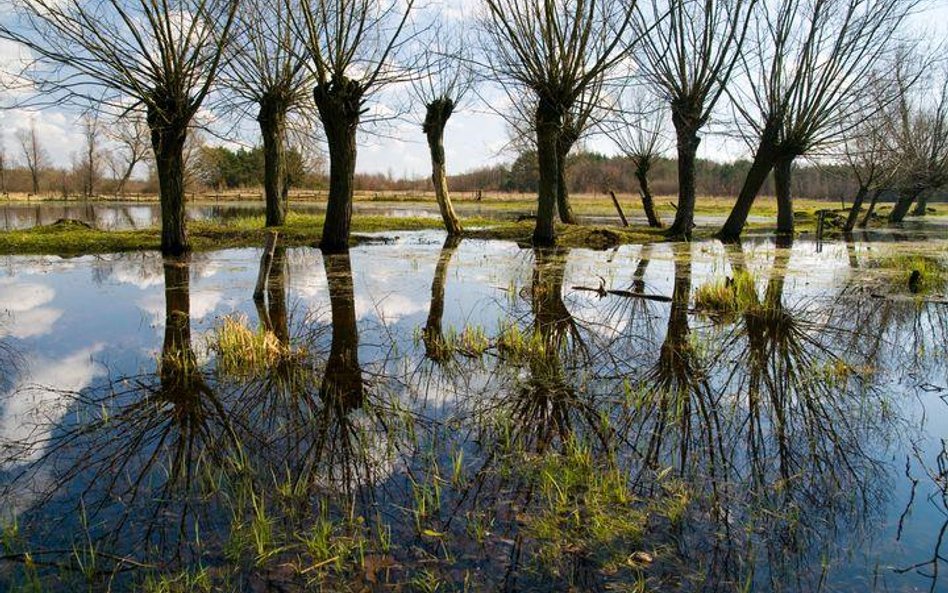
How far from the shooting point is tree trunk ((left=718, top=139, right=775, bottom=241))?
20578 mm

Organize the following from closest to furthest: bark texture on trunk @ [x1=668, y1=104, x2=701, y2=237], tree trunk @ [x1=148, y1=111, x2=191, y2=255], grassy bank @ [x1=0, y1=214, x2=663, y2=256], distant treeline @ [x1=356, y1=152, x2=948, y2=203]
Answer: tree trunk @ [x1=148, y1=111, x2=191, y2=255], grassy bank @ [x1=0, y1=214, x2=663, y2=256], bark texture on trunk @ [x1=668, y1=104, x2=701, y2=237], distant treeline @ [x1=356, y1=152, x2=948, y2=203]

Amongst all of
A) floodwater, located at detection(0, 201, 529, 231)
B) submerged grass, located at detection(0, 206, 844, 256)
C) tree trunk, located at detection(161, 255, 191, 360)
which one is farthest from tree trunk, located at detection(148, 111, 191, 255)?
floodwater, located at detection(0, 201, 529, 231)

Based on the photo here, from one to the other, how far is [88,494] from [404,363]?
120 inches

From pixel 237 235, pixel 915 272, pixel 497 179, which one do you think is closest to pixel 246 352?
pixel 915 272

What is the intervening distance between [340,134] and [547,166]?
225 inches

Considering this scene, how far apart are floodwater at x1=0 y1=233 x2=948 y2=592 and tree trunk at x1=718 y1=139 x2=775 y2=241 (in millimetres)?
13718

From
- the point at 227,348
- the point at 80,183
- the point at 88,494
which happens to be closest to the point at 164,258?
the point at 227,348

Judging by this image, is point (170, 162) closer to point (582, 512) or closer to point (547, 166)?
point (547, 166)

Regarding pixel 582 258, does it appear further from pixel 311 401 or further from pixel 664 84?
pixel 311 401

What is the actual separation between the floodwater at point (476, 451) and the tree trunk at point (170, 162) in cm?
603

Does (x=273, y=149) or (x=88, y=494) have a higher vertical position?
(x=273, y=149)

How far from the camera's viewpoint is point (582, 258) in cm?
1525

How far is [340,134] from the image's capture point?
1480cm

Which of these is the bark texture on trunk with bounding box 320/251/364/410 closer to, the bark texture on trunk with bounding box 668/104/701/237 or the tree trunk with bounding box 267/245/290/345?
the tree trunk with bounding box 267/245/290/345
